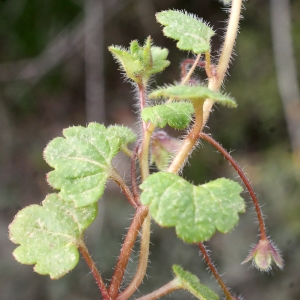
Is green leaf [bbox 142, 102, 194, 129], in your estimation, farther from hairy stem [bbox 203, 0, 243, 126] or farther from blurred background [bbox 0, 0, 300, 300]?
blurred background [bbox 0, 0, 300, 300]

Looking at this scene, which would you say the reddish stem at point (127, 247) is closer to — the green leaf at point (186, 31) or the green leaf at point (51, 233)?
the green leaf at point (51, 233)

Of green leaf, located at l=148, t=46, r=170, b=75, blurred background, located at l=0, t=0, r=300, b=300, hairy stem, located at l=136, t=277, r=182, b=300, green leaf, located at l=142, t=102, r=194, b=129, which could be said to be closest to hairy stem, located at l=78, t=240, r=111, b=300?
hairy stem, located at l=136, t=277, r=182, b=300

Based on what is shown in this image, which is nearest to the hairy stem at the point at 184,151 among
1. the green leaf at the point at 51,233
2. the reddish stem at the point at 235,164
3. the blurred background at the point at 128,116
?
the reddish stem at the point at 235,164

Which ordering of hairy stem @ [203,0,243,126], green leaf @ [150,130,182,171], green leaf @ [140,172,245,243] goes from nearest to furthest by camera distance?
green leaf @ [140,172,245,243]
hairy stem @ [203,0,243,126]
green leaf @ [150,130,182,171]

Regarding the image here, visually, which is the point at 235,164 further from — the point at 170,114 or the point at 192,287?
the point at 192,287

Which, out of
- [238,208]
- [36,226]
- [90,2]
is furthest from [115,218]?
[238,208]

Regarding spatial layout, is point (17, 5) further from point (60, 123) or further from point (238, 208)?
point (238, 208)
